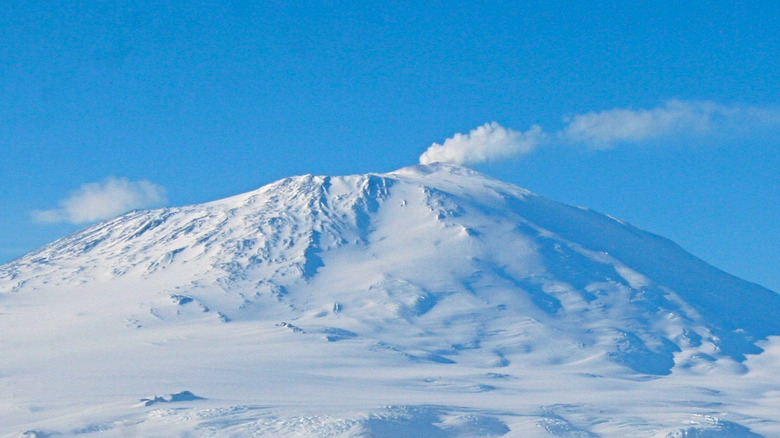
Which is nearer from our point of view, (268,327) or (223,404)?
(223,404)

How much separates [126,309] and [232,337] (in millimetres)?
27499

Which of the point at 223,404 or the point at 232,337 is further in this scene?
the point at 232,337

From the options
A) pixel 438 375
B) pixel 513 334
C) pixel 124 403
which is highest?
pixel 513 334

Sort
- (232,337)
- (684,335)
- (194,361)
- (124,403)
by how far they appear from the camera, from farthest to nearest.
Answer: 1. (684,335)
2. (232,337)
3. (194,361)
4. (124,403)

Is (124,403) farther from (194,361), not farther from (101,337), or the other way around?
(101,337)

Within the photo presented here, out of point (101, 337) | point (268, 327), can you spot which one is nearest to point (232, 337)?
point (268, 327)

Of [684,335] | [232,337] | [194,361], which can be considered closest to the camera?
[194,361]

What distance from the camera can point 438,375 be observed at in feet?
521

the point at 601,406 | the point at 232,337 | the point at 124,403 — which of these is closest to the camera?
the point at 124,403

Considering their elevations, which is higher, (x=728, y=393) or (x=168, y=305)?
(x=168, y=305)

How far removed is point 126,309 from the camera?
194 meters

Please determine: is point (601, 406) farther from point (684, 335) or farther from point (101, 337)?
point (101, 337)

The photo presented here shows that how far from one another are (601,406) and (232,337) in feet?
203

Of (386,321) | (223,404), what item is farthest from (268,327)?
(223,404)
